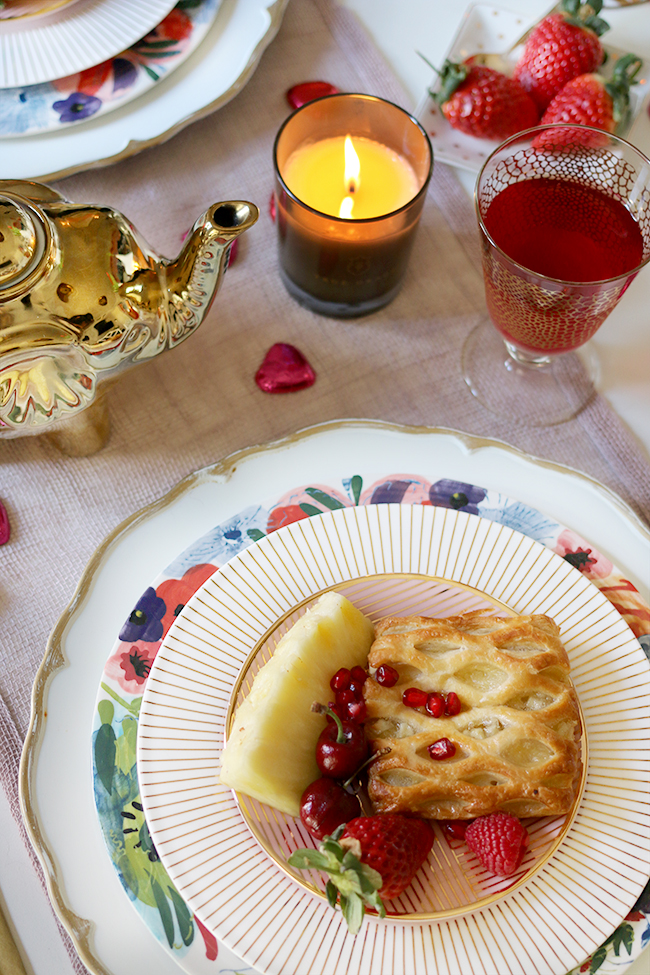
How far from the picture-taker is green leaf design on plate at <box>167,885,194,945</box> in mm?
688

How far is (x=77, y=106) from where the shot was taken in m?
1.01

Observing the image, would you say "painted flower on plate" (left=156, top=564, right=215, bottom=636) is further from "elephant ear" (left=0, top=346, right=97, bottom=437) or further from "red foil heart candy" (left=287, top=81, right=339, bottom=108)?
"red foil heart candy" (left=287, top=81, right=339, bottom=108)

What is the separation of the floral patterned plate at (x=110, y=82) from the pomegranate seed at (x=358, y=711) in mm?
818

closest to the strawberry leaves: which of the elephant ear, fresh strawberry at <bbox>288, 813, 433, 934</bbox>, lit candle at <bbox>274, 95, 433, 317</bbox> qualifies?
fresh strawberry at <bbox>288, 813, 433, 934</bbox>

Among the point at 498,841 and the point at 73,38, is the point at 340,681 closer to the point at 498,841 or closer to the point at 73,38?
the point at 498,841

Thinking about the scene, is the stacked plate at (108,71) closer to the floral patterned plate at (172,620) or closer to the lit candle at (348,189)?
the lit candle at (348,189)

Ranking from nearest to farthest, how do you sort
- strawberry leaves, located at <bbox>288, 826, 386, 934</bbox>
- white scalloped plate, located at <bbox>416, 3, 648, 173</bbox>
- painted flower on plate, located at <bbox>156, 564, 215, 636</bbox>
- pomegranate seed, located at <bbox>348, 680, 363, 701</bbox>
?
strawberry leaves, located at <bbox>288, 826, 386, 934</bbox>
pomegranate seed, located at <bbox>348, 680, 363, 701</bbox>
painted flower on plate, located at <bbox>156, 564, 215, 636</bbox>
white scalloped plate, located at <bbox>416, 3, 648, 173</bbox>

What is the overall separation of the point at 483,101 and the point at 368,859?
0.91 m

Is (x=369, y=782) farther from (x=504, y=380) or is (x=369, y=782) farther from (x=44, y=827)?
(x=504, y=380)

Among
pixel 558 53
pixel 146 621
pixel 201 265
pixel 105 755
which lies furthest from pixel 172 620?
pixel 558 53

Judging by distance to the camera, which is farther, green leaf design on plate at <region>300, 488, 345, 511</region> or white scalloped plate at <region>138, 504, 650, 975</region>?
green leaf design on plate at <region>300, 488, 345, 511</region>

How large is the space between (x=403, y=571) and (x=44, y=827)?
1.39ft

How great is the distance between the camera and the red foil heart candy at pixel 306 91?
1098mm

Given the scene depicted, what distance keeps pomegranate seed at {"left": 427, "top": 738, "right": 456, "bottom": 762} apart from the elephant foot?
0.49 metres
